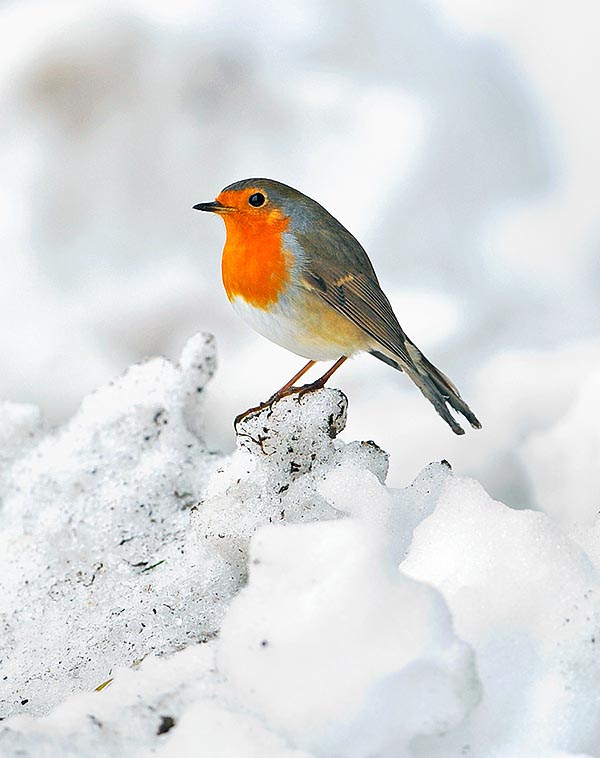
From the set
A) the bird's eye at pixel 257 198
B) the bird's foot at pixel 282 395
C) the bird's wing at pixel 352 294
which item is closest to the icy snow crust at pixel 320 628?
the bird's foot at pixel 282 395

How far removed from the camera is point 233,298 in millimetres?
1190

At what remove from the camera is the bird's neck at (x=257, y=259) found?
1.15 metres

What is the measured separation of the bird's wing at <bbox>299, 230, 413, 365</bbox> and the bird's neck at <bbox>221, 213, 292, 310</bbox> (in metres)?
0.03

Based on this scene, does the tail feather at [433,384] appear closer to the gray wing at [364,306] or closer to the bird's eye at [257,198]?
the gray wing at [364,306]

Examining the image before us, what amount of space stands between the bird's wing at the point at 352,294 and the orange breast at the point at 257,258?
32mm

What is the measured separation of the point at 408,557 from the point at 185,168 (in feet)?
6.18

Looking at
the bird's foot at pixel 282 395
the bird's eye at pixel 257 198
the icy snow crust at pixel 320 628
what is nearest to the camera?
the icy snow crust at pixel 320 628

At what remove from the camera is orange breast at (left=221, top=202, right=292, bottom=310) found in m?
1.15

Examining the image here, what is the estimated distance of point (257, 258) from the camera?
45.4 inches

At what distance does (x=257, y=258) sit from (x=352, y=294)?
13 centimetres

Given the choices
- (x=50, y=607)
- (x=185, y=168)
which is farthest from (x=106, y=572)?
(x=185, y=168)

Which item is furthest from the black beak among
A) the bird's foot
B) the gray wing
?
the bird's foot

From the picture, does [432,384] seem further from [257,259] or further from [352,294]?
[257,259]

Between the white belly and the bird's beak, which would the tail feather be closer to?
the white belly
